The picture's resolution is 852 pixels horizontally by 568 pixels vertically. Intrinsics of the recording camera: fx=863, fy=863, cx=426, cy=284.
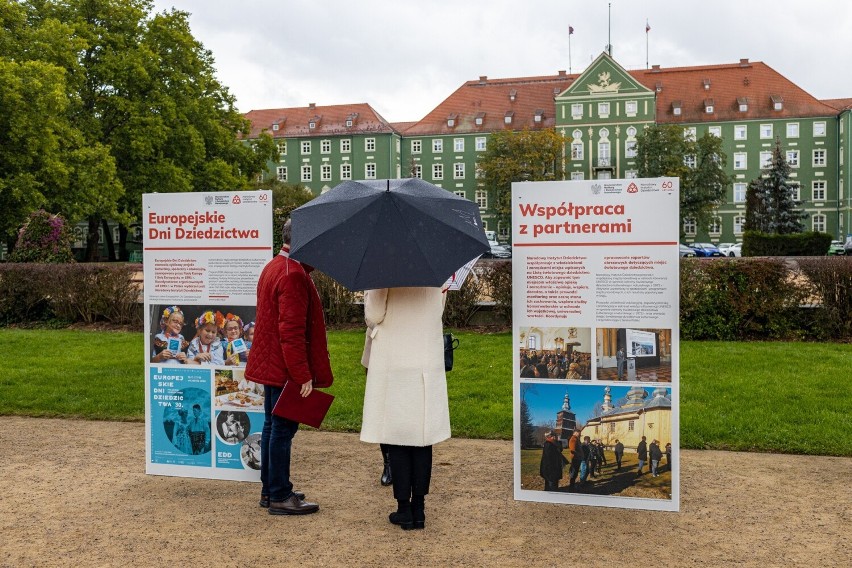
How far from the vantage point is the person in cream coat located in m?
5.17

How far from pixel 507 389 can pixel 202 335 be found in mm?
4301

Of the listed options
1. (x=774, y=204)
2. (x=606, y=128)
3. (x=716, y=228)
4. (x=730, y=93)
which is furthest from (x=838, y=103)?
(x=774, y=204)

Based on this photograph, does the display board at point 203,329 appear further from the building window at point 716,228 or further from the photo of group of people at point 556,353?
the building window at point 716,228

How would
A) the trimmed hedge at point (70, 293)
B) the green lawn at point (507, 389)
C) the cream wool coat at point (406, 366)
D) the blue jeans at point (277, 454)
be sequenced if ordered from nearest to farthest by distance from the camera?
the cream wool coat at point (406, 366) < the blue jeans at point (277, 454) < the green lawn at point (507, 389) < the trimmed hedge at point (70, 293)

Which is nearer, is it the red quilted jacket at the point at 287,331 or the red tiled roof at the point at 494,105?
the red quilted jacket at the point at 287,331

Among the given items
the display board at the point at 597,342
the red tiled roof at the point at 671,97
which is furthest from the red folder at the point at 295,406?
the red tiled roof at the point at 671,97

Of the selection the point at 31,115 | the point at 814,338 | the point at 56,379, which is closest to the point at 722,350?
the point at 814,338

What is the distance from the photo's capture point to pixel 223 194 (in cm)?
634

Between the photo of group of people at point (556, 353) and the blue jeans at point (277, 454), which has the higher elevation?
the photo of group of people at point (556, 353)

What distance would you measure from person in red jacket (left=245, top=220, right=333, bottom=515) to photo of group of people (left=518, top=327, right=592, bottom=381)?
1330mm

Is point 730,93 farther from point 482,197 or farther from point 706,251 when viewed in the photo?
point 706,251

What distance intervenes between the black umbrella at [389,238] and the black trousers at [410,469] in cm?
112

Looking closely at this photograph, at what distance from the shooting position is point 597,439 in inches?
219

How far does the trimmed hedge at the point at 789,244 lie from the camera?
37.7 m
